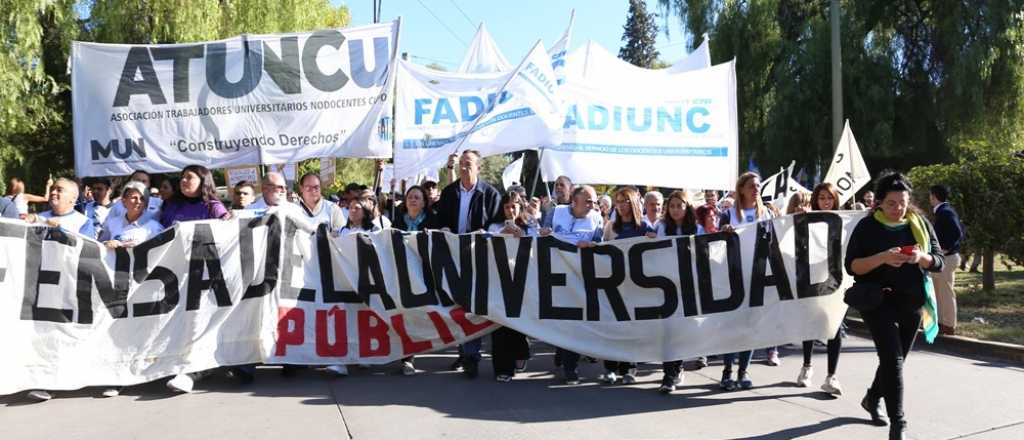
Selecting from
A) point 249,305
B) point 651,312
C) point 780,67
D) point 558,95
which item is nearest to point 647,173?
point 558,95

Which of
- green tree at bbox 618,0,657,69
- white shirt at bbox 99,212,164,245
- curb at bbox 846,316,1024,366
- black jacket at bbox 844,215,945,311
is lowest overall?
curb at bbox 846,316,1024,366

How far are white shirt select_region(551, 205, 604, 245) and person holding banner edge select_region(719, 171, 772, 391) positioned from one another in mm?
1105

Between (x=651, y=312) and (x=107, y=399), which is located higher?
(x=651, y=312)

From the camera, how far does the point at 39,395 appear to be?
5.93 metres

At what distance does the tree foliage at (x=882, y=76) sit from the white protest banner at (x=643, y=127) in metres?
10.1

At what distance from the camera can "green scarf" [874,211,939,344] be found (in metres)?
4.94

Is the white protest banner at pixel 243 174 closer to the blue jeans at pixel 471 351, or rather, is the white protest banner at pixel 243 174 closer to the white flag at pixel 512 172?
the blue jeans at pixel 471 351

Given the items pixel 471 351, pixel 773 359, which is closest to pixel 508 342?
pixel 471 351

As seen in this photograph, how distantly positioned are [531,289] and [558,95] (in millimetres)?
3147

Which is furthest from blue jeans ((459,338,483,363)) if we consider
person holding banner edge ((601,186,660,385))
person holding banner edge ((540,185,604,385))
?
person holding banner edge ((601,186,660,385))

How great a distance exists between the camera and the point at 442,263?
6676 millimetres

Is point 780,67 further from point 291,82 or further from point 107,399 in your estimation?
point 107,399

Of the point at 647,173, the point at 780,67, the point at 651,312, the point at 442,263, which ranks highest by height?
the point at 780,67

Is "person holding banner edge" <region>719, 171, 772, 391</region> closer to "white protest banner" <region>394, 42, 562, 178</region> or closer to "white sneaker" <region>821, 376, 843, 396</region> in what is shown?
"white sneaker" <region>821, 376, 843, 396</region>
